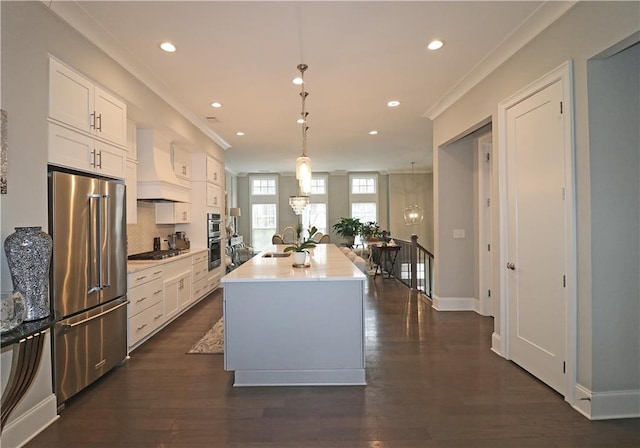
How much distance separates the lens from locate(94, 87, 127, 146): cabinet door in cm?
292

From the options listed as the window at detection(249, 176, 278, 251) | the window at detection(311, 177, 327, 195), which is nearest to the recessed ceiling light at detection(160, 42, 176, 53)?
the window at detection(249, 176, 278, 251)

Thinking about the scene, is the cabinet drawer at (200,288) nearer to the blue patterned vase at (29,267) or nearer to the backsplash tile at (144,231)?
the backsplash tile at (144,231)

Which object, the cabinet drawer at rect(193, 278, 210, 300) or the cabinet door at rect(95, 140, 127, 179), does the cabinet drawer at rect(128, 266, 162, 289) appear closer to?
the cabinet door at rect(95, 140, 127, 179)

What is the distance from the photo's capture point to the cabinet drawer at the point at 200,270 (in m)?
5.40

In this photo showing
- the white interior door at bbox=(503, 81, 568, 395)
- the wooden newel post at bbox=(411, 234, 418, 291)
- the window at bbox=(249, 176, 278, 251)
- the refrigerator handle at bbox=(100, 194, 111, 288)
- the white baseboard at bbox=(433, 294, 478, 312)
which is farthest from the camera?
the window at bbox=(249, 176, 278, 251)

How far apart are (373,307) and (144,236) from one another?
144 inches

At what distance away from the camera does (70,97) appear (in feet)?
8.50

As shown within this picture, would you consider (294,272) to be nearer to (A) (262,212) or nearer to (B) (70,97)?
(B) (70,97)

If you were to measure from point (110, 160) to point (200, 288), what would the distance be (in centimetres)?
306

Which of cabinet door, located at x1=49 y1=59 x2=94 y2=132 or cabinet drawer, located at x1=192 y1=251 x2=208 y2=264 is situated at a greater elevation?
cabinet door, located at x1=49 y1=59 x2=94 y2=132

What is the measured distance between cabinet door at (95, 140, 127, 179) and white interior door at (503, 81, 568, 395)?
3737 millimetres

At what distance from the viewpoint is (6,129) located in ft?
6.72

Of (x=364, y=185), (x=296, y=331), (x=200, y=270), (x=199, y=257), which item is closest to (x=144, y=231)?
(x=199, y=257)

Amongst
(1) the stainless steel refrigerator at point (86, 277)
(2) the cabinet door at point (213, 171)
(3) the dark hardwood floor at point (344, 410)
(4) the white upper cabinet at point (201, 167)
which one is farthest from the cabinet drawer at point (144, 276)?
(2) the cabinet door at point (213, 171)
